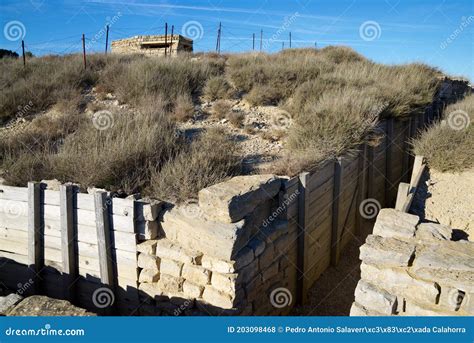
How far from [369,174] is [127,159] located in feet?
19.7

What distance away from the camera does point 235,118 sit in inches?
369

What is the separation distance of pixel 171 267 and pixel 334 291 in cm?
337

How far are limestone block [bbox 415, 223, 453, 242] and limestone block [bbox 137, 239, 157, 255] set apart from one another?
337 centimetres

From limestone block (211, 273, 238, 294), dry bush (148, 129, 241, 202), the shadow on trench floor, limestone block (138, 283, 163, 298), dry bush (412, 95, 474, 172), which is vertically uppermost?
dry bush (412, 95, 474, 172)

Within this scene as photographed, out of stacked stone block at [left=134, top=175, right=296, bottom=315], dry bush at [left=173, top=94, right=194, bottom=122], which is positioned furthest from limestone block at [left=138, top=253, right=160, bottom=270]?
dry bush at [left=173, top=94, right=194, bottom=122]

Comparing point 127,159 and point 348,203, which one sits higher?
point 127,159

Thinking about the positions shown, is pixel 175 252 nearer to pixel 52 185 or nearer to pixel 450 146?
pixel 52 185

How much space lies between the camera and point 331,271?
765cm

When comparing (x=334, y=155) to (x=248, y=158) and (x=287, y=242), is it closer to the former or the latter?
(x=248, y=158)

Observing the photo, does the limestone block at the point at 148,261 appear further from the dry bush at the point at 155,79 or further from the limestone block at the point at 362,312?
the dry bush at the point at 155,79

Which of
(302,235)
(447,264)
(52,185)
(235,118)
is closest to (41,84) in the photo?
(235,118)

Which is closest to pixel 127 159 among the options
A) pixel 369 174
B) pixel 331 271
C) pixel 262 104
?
pixel 331 271

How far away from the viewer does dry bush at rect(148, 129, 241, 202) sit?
570cm

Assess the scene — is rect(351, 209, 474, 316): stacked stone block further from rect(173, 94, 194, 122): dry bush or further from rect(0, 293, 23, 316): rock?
rect(173, 94, 194, 122): dry bush
